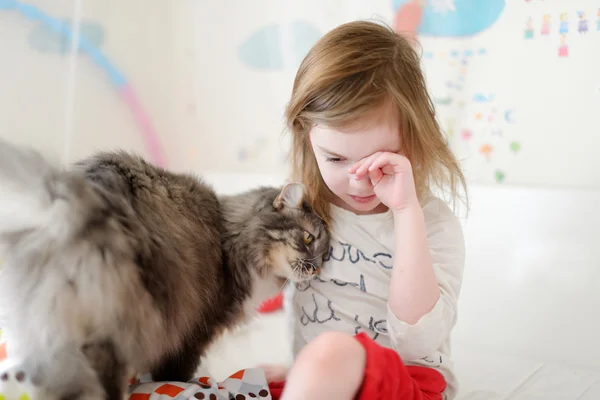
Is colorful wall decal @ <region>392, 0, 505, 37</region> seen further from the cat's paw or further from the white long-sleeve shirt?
the cat's paw

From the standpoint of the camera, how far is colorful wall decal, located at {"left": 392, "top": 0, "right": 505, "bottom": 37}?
6.40ft

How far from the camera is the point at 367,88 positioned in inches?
45.4

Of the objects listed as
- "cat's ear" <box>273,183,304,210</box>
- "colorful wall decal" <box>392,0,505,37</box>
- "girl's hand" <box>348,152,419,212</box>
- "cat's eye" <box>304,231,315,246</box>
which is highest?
"colorful wall decal" <box>392,0,505,37</box>

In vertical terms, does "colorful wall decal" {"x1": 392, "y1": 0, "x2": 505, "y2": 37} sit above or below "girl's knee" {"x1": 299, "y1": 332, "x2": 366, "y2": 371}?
above

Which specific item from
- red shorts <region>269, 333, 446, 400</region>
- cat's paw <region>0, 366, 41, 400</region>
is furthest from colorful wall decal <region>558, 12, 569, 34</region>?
cat's paw <region>0, 366, 41, 400</region>

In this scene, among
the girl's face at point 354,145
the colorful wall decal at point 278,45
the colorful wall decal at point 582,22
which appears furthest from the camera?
the colorful wall decal at point 278,45

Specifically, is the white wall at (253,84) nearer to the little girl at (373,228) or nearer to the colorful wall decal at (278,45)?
the colorful wall decal at (278,45)

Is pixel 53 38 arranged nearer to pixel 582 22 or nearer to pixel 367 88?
pixel 367 88

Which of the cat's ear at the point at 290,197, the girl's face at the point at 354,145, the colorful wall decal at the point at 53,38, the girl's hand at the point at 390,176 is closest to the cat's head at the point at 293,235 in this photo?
the cat's ear at the point at 290,197

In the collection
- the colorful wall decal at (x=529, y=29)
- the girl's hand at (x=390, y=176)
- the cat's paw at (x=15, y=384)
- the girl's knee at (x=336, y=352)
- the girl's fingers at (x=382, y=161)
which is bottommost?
the cat's paw at (x=15, y=384)

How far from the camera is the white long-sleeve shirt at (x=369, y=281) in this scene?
1.24 meters

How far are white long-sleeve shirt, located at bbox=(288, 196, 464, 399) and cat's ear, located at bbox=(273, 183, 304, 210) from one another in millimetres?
94

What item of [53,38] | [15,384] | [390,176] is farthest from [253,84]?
[15,384]

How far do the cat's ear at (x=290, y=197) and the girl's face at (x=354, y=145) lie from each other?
170 millimetres
